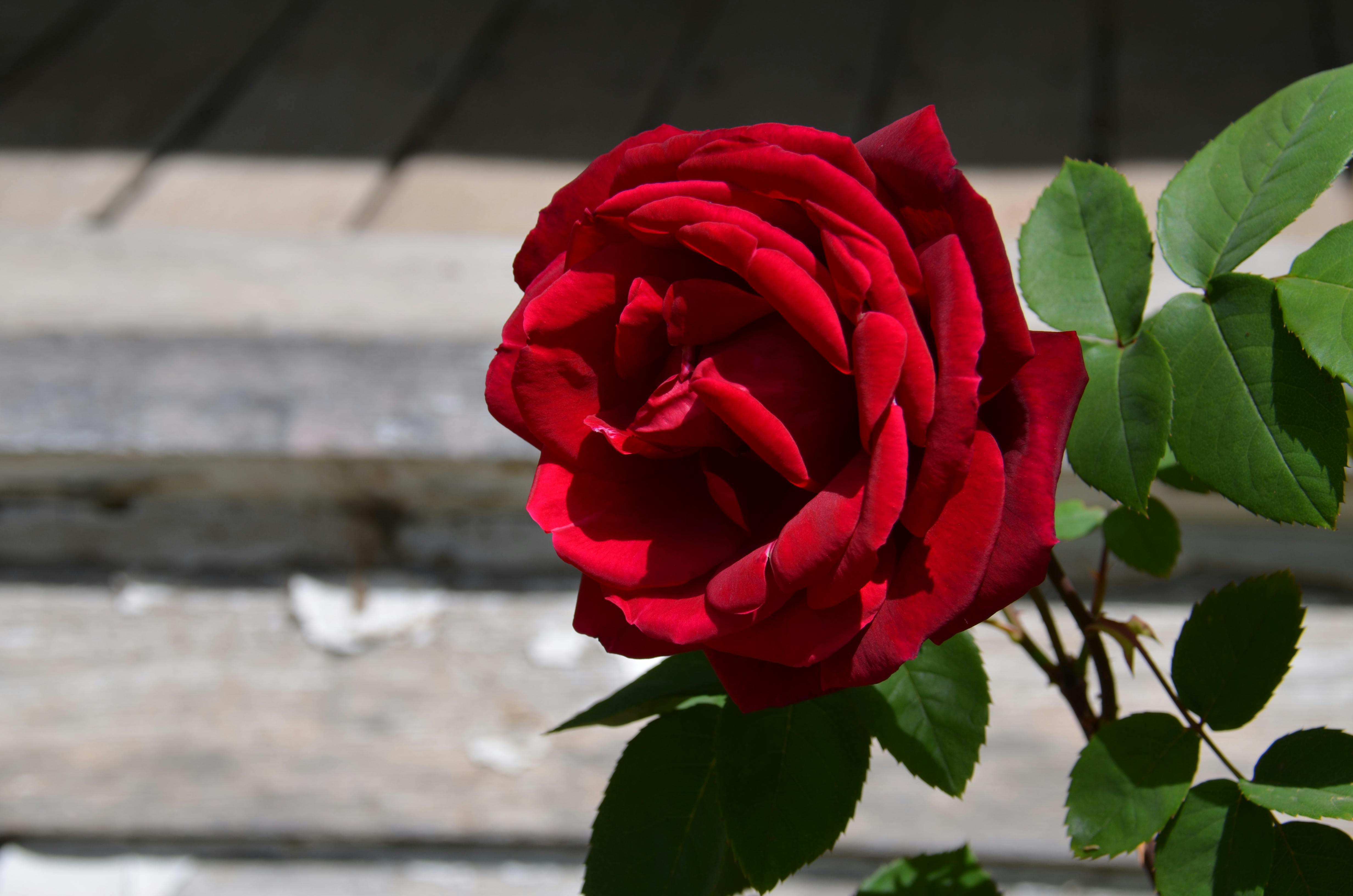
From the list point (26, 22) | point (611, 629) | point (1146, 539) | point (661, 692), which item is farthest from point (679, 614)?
point (26, 22)

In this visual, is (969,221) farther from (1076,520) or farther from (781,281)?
(1076,520)

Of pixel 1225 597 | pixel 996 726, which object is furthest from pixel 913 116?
pixel 996 726

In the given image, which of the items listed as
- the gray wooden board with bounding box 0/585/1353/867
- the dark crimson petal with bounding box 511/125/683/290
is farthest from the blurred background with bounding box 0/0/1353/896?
the dark crimson petal with bounding box 511/125/683/290

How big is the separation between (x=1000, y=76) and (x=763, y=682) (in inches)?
44.1

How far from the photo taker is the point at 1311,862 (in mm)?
303

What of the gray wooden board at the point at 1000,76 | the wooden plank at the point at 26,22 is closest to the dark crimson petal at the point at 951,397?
the gray wooden board at the point at 1000,76

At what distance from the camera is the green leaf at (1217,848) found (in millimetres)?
296

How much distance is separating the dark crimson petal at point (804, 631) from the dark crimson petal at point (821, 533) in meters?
0.01

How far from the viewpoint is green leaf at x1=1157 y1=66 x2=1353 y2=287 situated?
0.30m

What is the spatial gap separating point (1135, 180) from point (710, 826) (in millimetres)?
907

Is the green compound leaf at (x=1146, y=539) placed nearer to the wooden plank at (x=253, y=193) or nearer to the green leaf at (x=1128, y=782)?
the green leaf at (x=1128, y=782)

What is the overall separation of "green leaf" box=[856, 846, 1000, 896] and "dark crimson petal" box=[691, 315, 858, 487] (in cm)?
25

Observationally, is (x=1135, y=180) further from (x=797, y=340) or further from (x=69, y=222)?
(x=69, y=222)

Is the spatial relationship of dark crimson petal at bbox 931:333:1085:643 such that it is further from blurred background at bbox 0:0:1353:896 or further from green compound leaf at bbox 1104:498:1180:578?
blurred background at bbox 0:0:1353:896
